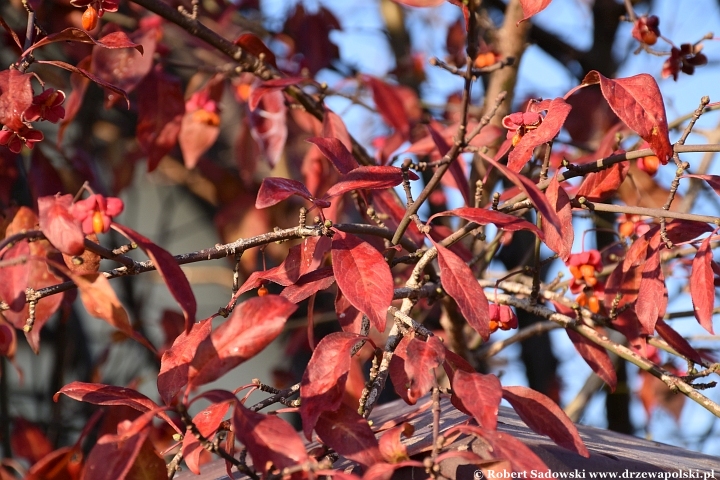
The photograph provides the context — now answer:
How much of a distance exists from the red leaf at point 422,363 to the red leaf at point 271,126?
0.81 m

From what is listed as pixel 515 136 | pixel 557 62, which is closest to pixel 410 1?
pixel 515 136

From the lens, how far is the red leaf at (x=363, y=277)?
677mm

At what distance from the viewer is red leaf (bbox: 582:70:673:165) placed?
710mm

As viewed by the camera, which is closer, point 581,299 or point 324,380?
point 324,380

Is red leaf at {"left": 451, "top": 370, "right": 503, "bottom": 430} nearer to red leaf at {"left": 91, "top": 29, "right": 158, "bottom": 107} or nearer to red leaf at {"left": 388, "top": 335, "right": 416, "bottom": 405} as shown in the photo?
red leaf at {"left": 388, "top": 335, "right": 416, "bottom": 405}

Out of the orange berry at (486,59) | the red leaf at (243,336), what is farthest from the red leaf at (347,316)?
the orange berry at (486,59)

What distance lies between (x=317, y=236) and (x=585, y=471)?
1.20 ft

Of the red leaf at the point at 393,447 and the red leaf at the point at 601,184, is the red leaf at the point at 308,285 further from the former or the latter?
the red leaf at the point at 601,184

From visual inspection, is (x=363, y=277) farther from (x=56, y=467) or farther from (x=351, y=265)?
(x=56, y=467)

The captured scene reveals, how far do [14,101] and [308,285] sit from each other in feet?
1.16

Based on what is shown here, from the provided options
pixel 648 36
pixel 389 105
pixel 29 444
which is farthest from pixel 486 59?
pixel 29 444

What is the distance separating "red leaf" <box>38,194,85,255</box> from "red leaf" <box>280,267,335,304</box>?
219mm

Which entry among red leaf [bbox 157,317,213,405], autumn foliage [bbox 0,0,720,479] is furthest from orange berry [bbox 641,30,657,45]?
red leaf [bbox 157,317,213,405]

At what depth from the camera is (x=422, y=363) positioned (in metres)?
0.64
